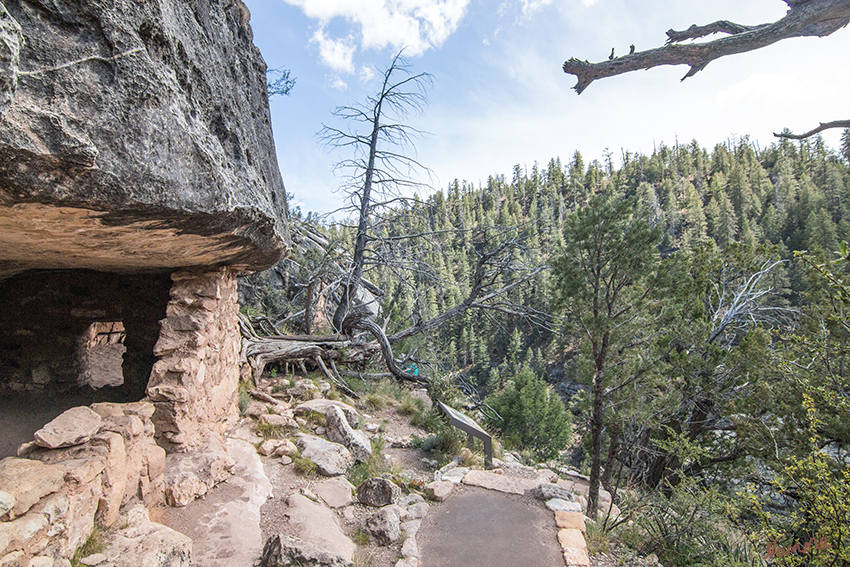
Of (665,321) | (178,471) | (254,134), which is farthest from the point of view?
(665,321)

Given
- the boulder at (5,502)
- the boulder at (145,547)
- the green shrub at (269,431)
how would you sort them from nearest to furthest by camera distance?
the boulder at (5,502), the boulder at (145,547), the green shrub at (269,431)

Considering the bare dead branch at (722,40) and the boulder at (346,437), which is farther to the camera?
the boulder at (346,437)

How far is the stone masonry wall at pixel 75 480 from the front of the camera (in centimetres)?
200

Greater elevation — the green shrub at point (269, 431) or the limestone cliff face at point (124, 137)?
the limestone cliff face at point (124, 137)

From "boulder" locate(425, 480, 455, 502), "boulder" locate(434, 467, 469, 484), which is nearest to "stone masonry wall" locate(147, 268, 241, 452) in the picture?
"boulder" locate(425, 480, 455, 502)

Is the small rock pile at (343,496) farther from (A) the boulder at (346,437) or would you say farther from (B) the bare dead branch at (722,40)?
(B) the bare dead branch at (722,40)

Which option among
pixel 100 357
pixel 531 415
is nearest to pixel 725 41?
pixel 100 357

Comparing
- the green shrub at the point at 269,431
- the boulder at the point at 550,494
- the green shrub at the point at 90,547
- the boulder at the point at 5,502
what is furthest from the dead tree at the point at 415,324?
the boulder at the point at 5,502

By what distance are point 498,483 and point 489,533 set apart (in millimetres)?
1120

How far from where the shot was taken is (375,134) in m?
8.25

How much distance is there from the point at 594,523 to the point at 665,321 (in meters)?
2.78

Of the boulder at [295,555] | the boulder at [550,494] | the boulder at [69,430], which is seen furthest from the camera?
the boulder at [550,494]

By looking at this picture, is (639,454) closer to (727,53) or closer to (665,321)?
(665,321)

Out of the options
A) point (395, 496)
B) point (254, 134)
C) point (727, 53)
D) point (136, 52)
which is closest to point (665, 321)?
point (727, 53)
